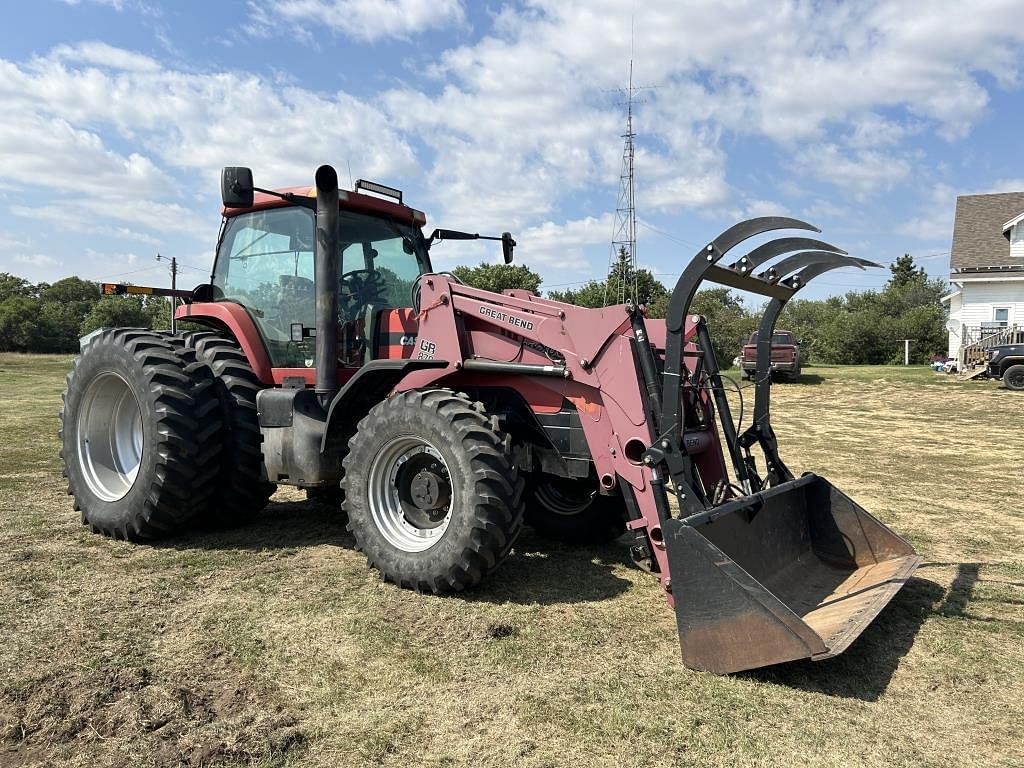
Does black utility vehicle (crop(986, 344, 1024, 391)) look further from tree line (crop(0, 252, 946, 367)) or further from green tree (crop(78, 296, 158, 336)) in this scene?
green tree (crop(78, 296, 158, 336))

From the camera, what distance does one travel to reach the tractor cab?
584 centimetres

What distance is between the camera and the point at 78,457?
6250 mm

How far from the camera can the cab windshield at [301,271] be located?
5965 mm

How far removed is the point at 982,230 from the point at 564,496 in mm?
31589

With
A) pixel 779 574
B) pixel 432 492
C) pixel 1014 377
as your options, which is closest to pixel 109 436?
pixel 432 492

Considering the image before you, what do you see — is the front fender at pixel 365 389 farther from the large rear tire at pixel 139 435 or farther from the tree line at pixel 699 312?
the tree line at pixel 699 312

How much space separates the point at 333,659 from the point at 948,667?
9.77 feet

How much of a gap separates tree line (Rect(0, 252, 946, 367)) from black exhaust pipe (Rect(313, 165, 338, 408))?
16664mm

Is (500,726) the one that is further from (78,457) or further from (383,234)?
(78,457)

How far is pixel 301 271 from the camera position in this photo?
6.03 m

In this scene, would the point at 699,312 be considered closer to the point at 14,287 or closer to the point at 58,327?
the point at 58,327

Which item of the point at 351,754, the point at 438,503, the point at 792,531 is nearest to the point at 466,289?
the point at 438,503

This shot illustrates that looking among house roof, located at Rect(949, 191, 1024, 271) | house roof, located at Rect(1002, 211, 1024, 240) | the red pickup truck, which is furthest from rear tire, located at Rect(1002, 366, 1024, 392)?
house roof, located at Rect(1002, 211, 1024, 240)

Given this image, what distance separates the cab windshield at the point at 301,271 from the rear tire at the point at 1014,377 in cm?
1983
